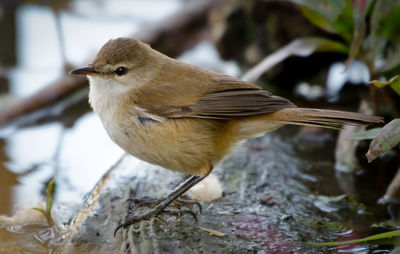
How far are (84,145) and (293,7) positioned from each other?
254cm

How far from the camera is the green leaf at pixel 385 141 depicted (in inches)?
112

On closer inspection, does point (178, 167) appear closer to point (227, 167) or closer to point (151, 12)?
point (227, 167)

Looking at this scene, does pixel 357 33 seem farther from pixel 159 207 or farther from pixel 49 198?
pixel 49 198

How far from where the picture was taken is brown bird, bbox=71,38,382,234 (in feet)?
11.5

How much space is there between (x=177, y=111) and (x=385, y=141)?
1349mm

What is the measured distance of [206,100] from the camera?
367cm

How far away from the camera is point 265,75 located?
19.4 ft

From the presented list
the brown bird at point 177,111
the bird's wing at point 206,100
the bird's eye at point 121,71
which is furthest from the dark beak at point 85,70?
the bird's wing at point 206,100

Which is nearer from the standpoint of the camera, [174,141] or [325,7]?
[174,141]

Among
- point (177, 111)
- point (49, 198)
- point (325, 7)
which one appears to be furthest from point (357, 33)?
point (49, 198)

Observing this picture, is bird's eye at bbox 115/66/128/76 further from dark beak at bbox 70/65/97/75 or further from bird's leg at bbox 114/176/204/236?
bird's leg at bbox 114/176/204/236

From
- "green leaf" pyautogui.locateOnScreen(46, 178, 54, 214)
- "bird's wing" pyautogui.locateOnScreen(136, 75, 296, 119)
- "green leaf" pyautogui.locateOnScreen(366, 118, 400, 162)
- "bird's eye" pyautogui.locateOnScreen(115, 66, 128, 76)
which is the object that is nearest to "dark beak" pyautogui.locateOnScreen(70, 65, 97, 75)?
"bird's eye" pyautogui.locateOnScreen(115, 66, 128, 76)

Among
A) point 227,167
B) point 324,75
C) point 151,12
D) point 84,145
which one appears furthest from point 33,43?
point 227,167

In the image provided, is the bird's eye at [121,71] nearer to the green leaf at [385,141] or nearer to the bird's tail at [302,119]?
the bird's tail at [302,119]
